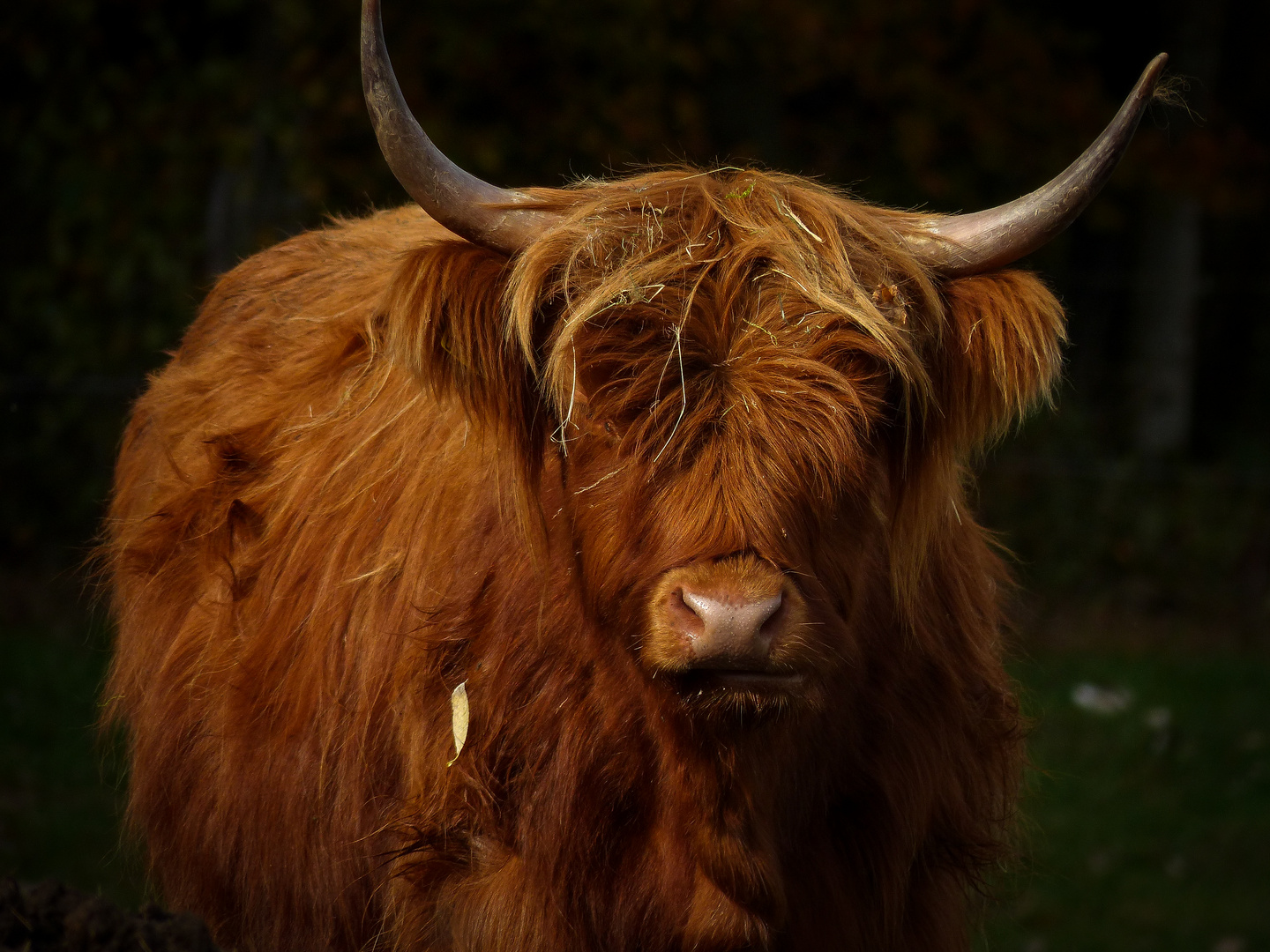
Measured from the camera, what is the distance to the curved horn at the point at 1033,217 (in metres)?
2.35

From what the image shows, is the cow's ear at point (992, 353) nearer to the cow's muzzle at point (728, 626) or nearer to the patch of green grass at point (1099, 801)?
the cow's muzzle at point (728, 626)

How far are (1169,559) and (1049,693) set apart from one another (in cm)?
254

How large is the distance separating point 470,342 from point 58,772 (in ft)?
13.2

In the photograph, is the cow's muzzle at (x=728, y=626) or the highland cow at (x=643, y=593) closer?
the cow's muzzle at (x=728, y=626)

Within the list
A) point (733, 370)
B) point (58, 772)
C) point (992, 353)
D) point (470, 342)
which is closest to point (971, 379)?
point (992, 353)

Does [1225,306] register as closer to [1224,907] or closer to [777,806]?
[1224,907]

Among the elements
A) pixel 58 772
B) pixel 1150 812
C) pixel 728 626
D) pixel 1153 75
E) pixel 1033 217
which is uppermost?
pixel 1153 75

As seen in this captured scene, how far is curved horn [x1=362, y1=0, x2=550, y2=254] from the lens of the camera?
7.68 feet

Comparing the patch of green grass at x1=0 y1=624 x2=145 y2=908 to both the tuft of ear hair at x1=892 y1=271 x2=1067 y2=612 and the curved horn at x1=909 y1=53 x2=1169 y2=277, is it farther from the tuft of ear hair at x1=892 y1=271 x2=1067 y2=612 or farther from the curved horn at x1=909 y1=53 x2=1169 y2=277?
the curved horn at x1=909 y1=53 x2=1169 y2=277

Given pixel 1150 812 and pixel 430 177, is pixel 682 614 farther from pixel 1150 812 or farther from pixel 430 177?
pixel 1150 812

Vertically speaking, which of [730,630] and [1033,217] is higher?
[1033,217]

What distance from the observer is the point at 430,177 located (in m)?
2.45

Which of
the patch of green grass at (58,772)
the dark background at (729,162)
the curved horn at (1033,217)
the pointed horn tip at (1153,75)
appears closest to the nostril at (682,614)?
the curved horn at (1033,217)

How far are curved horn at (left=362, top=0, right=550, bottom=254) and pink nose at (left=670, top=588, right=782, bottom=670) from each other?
0.77m
